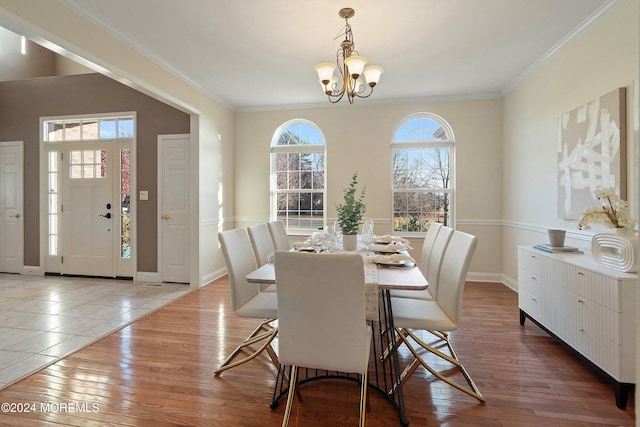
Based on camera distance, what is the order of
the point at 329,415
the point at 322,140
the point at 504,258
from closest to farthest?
the point at 329,415
the point at 504,258
the point at 322,140

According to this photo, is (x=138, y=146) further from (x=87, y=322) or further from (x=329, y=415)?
(x=329, y=415)

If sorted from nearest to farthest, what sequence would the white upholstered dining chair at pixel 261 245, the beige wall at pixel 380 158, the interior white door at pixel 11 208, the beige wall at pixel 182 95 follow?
the beige wall at pixel 182 95
the white upholstered dining chair at pixel 261 245
the beige wall at pixel 380 158
the interior white door at pixel 11 208

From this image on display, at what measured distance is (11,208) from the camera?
487cm

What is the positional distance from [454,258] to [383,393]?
3.06ft

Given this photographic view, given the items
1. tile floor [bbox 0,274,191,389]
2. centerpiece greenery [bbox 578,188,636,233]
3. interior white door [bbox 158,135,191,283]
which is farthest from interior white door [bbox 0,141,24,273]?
centerpiece greenery [bbox 578,188,636,233]

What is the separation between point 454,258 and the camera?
1986 mm

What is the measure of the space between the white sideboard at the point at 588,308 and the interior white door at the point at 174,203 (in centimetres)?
409

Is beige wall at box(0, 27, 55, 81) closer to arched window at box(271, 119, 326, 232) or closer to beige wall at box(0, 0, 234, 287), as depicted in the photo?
beige wall at box(0, 0, 234, 287)

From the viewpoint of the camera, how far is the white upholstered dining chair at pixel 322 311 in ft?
4.36

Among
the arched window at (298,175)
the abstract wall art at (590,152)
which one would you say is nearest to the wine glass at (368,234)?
the abstract wall art at (590,152)

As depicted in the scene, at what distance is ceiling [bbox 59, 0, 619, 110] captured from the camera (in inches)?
97.4

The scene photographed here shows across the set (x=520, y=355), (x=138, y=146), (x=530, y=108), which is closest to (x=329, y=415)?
(x=520, y=355)

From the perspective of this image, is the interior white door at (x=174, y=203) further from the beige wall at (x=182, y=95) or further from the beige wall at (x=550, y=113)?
the beige wall at (x=550, y=113)

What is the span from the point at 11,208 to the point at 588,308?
719cm
